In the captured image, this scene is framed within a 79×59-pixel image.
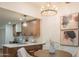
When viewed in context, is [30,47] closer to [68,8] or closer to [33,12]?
[33,12]

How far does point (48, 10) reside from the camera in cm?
184

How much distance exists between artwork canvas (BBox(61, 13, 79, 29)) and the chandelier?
0.54 feet

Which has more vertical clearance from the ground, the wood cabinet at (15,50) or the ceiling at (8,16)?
the ceiling at (8,16)

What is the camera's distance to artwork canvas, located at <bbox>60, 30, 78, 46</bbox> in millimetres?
1831

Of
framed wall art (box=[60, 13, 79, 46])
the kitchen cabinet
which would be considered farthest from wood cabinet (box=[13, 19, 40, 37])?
framed wall art (box=[60, 13, 79, 46])

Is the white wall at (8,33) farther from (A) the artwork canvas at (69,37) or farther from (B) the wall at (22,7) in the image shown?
(A) the artwork canvas at (69,37)

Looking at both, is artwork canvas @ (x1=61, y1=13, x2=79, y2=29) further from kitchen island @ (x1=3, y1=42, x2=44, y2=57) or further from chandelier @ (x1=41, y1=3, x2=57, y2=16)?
kitchen island @ (x1=3, y1=42, x2=44, y2=57)

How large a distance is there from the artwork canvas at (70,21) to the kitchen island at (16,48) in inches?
16.8

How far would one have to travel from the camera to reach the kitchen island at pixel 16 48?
1792 millimetres

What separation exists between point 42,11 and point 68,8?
0.36m

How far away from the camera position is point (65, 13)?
1860 millimetres

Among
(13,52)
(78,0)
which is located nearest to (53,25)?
(78,0)

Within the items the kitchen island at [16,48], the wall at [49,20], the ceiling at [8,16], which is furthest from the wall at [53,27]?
the ceiling at [8,16]

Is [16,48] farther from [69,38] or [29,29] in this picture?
[69,38]
